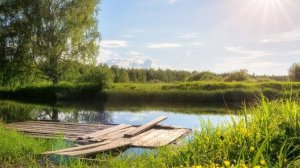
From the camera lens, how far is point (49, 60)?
26.9 m

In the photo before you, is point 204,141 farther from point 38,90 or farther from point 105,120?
point 38,90

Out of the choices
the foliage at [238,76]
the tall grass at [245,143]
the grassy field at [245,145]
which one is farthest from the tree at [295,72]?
the tall grass at [245,143]

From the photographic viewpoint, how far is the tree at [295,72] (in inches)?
1102

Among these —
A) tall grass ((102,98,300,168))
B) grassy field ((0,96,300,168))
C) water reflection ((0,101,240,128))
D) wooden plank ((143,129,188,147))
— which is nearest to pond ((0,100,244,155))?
water reflection ((0,101,240,128))

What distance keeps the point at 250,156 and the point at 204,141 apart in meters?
0.81

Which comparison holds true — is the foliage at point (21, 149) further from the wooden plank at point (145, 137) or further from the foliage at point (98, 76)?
the foliage at point (98, 76)

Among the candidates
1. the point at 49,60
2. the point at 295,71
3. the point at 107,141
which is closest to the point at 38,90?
the point at 49,60

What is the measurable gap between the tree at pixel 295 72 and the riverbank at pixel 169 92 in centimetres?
459

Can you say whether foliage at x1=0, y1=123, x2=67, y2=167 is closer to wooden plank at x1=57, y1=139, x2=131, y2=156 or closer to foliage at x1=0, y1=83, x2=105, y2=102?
wooden plank at x1=57, y1=139, x2=131, y2=156

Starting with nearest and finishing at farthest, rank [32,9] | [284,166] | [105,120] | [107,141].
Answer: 1. [284,166]
2. [107,141]
3. [105,120]
4. [32,9]

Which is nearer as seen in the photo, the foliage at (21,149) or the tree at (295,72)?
the foliage at (21,149)

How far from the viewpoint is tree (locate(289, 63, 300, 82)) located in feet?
91.8

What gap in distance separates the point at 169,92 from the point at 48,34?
877 cm

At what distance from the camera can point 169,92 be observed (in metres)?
22.6
